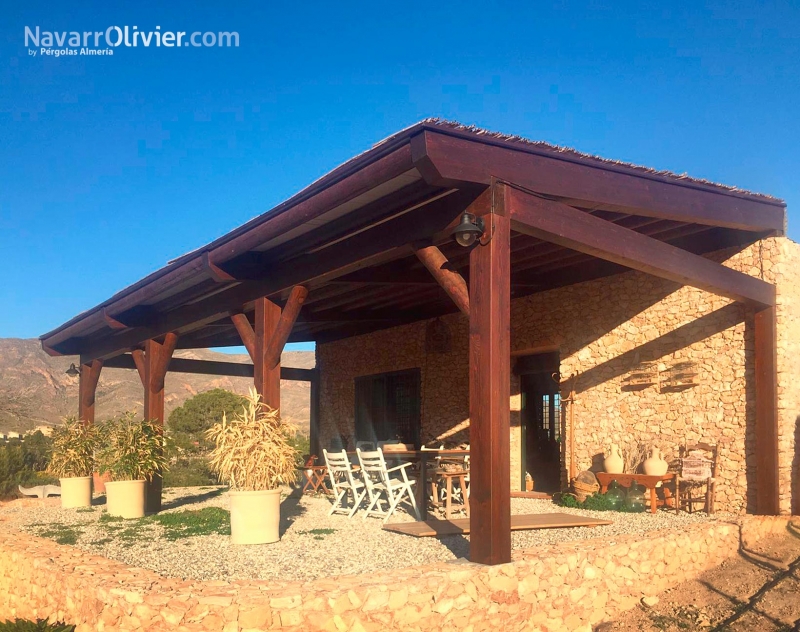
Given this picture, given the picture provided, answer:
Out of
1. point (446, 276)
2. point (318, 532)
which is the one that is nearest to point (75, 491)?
point (318, 532)

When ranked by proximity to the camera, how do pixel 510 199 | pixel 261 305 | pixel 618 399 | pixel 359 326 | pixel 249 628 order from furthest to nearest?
pixel 359 326, pixel 618 399, pixel 261 305, pixel 510 199, pixel 249 628

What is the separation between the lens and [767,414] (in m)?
6.84

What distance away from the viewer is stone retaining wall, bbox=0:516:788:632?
12.1 ft

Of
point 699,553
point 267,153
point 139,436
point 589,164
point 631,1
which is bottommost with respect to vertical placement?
point 699,553

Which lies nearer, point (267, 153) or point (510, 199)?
point (510, 199)

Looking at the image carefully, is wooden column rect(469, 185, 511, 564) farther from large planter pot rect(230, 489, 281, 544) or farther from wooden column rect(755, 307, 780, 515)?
wooden column rect(755, 307, 780, 515)

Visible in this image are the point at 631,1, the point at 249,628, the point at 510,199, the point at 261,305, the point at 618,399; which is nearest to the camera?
the point at 249,628

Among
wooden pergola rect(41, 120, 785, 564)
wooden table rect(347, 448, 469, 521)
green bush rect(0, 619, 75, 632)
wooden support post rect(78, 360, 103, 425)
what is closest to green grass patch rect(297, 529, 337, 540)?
wooden table rect(347, 448, 469, 521)

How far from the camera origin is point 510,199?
465cm

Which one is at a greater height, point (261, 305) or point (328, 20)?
point (328, 20)

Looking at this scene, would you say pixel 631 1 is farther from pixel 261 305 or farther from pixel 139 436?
pixel 139 436

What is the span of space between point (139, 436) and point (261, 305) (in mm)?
2332

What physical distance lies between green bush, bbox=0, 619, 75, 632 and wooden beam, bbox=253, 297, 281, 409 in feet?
8.00

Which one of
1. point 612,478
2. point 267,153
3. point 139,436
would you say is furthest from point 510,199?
point 267,153
